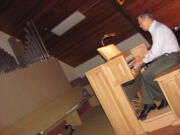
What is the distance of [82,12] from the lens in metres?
5.47

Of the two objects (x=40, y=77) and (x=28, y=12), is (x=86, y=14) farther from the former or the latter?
(x=40, y=77)

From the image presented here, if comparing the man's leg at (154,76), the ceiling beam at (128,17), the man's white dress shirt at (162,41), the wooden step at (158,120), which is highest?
the ceiling beam at (128,17)

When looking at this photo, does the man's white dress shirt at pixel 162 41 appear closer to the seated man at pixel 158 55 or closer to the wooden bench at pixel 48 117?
the seated man at pixel 158 55

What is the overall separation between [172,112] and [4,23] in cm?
454

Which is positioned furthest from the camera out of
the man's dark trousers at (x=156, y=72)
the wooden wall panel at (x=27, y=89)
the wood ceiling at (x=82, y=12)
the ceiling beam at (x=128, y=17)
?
the ceiling beam at (x=128, y=17)

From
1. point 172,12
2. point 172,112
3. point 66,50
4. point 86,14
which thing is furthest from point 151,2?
point 172,112

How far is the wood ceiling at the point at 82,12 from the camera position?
201 inches

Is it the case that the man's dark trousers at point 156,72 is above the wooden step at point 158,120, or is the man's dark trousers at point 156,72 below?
above

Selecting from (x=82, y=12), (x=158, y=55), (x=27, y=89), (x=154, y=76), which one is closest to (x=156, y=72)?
(x=154, y=76)

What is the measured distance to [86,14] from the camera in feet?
18.3

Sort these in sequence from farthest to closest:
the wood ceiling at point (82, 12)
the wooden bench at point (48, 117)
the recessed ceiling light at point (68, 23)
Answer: the recessed ceiling light at point (68, 23) → the wood ceiling at point (82, 12) → the wooden bench at point (48, 117)

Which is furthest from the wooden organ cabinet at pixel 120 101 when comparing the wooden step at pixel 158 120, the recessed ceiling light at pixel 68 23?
the recessed ceiling light at pixel 68 23

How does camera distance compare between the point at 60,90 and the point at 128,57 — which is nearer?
→ the point at 128,57

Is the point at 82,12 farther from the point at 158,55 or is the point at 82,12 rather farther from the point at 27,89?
the point at 158,55
